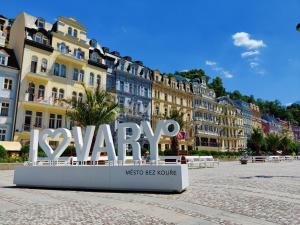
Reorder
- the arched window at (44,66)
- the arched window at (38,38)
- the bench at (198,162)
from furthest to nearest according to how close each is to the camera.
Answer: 1. the arched window at (44,66)
2. the arched window at (38,38)
3. the bench at (198,162)

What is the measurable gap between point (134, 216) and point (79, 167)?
259 inches

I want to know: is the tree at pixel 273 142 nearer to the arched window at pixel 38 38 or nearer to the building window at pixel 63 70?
the building window at pixel 63 70

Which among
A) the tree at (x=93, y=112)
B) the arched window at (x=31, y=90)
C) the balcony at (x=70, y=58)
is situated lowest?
the tree at (x=93, y=112)

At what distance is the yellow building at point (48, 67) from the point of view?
1486 inches

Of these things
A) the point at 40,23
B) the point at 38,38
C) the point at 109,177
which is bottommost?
the point at 109,177

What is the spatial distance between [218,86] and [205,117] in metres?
26.8

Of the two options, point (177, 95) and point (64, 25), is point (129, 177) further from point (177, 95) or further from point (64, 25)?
point (177, 95)

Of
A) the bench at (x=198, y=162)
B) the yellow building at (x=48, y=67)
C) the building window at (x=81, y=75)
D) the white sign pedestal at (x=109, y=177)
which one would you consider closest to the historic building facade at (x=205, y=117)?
the yellow building at (x=48, y=67)

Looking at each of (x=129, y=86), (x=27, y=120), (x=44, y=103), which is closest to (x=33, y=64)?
(x=44, y=103)

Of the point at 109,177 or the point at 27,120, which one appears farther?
the point at 27,120

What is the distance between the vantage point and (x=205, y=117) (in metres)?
72.6

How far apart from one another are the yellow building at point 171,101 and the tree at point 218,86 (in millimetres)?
28799

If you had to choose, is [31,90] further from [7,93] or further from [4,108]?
[4,108]

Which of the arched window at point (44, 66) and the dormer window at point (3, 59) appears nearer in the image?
the dormer window at point (3, 59)
